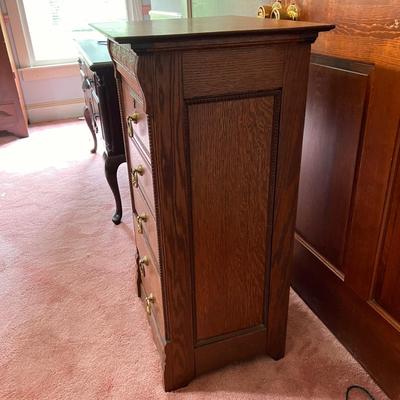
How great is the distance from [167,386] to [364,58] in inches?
44.2

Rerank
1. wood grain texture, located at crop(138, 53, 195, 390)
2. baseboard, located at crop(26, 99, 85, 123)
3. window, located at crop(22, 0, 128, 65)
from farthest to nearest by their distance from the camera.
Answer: baseboard, located at crop(26, 99, 85, 123), window, located at crop(22, 0, 128, 65), wood grain texture, located at crop(138, 53, 195, 390)

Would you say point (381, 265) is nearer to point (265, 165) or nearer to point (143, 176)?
point (265, 165)

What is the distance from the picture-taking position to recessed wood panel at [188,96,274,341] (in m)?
1.02

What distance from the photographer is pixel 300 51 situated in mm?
996

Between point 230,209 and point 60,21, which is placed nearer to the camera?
point 230,209

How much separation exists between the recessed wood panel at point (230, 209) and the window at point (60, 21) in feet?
11.4

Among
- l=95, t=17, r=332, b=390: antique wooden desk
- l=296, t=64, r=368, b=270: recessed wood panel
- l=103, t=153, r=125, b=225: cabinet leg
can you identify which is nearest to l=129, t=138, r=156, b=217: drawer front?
l=95, t=17, r=332, b=390: antique wooden desk

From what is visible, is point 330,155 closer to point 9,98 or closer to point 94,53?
point 94,53

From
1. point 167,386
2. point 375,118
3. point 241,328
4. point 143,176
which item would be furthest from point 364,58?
point 167,386

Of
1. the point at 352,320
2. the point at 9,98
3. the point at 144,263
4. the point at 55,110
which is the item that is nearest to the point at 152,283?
the point at 144,263

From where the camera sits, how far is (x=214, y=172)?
1061 millimetres

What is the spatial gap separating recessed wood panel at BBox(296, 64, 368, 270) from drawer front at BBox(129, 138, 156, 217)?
0.60 m

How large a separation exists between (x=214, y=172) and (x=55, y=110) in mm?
3450

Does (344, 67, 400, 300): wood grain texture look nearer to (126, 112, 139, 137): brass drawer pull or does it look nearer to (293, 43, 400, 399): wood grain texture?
(293, 43, 400, 399): wood grain texture
